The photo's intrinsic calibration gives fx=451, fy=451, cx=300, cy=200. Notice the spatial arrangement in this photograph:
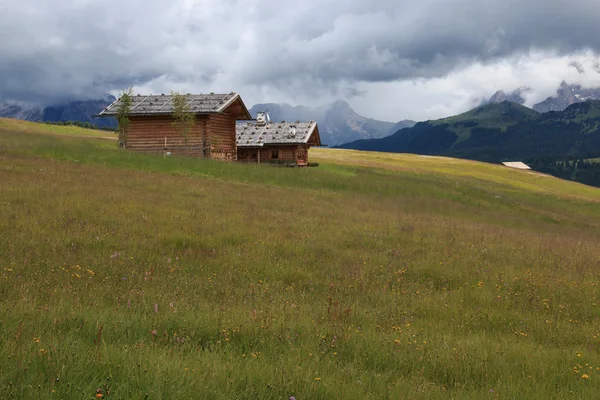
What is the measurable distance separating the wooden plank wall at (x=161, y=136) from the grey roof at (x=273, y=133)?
13.8 m

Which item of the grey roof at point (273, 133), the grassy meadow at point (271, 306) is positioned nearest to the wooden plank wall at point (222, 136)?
the grey roof at point (273, 133)

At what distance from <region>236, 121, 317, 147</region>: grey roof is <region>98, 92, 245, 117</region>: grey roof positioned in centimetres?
1287

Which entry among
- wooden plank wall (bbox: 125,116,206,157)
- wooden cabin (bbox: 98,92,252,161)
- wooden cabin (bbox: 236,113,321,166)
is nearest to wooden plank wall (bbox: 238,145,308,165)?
wooden cabin (bbox: 236,113,321,166)

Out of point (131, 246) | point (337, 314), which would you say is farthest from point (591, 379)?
point (131, 246)

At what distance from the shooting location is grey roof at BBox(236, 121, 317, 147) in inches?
2162

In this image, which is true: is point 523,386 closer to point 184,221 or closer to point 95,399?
point 95,399

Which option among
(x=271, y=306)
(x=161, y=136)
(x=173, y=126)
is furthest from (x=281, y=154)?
(x=271, y=306)

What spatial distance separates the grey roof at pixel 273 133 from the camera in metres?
54.9

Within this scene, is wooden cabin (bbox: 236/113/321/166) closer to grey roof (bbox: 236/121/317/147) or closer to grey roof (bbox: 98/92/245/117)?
grey roof (bbox: 236/121/317/147)

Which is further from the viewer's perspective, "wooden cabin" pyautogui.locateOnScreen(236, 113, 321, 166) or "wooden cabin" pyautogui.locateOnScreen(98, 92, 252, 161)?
"wooden cabin" pyautogui.locateOnScreen(236, 113, 321, 166)

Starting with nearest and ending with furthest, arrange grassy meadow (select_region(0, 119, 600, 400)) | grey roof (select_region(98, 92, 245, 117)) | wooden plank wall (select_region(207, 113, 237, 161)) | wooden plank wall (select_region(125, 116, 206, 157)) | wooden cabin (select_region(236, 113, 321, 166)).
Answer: grassy meadow (select_region(0, 119, 600, 400)), grey roof (select_region(98, 92, 245, 117)), wooden plank wall (select_region(125, 116, 206, 157)), wooden plank wall (select_region(207, 113, 237, 161)), wooden cabin (select_region(236, 113, 321, 166))

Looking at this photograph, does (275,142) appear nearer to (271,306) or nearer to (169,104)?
(169,104)

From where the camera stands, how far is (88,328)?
4766 millimetres

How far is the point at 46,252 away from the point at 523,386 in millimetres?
7637
